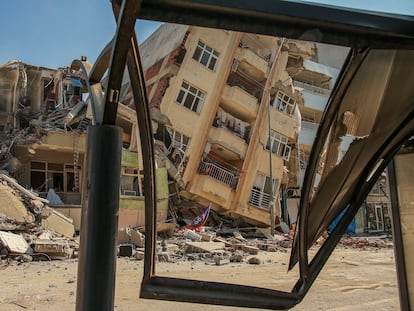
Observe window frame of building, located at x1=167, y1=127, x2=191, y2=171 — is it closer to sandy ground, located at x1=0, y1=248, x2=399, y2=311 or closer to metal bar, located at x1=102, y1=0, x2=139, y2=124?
sandy ground, located at x1=0, y1=248, x2=399, y2=311

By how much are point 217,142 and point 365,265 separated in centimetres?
1332

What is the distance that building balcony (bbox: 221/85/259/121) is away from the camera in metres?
25.5

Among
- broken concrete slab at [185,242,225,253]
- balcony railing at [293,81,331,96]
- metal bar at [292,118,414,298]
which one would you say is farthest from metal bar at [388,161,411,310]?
balcony railing at [293,81,331,96]

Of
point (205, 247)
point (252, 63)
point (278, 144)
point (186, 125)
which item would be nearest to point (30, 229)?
point (205, 247)

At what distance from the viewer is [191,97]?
24594 millimetres

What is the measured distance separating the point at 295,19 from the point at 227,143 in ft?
78.3

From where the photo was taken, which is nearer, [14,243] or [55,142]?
[14,243]

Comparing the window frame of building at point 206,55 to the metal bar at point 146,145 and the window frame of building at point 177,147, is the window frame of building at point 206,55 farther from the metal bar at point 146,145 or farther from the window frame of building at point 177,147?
the metal bar at point 146,145

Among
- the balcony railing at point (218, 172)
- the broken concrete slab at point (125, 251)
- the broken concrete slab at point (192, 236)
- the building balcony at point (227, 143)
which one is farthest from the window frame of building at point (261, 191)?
the broken concrete slab at point (125, 251)

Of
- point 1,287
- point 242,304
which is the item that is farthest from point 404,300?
point 1,287

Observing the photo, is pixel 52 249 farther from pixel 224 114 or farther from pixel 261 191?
pixel 261 191

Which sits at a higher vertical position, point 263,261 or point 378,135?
point 378,135

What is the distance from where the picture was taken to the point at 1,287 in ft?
26.4

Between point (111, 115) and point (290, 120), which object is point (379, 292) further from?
point (290, 120)
